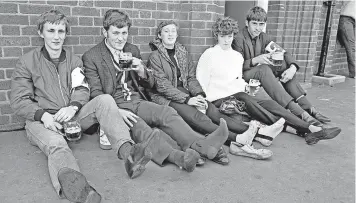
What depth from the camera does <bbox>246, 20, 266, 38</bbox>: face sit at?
408 cm

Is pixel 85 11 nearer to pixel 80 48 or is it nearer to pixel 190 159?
pixel 80 48

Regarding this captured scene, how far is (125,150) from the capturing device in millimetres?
2492

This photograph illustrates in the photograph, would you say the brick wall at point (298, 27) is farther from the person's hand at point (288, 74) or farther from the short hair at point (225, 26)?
the short hair at point (225, 26)

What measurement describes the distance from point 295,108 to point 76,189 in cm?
277

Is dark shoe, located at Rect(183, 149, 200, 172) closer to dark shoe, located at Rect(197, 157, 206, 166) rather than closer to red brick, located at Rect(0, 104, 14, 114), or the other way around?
dark shoe, located at Rect(197, 157, 206, 166)

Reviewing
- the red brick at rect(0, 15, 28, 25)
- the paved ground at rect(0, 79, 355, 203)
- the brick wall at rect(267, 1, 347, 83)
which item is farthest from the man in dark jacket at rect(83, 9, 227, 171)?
the brick wall at rect(267, 1, 347, 83)

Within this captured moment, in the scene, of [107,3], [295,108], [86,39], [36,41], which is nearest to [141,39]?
[107,3]

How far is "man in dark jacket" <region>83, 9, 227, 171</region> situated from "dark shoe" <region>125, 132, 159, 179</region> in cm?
31

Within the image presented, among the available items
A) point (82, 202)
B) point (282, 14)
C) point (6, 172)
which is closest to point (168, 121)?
point (82, 202)

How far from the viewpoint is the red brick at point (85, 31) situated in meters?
3.62

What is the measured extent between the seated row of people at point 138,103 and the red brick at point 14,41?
0.41m

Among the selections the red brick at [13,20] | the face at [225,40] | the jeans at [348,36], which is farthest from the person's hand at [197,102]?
the jeans at [348,36]

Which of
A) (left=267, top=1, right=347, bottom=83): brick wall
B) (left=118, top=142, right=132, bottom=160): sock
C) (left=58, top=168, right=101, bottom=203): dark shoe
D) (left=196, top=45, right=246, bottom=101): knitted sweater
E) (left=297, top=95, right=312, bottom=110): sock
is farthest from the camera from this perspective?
(left=267, top=1, right=347, bottom=83): brick wall

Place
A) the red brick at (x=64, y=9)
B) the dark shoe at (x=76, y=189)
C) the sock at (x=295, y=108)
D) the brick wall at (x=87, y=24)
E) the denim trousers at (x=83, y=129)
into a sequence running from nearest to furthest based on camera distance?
the dark shoe at (x=76, y=189) < the denim trousers at (x=83, y=129) < the brick wall at (x=87, y=24) < the red brick at (x=64, y=9) < the sock at (x=295, y=108)
